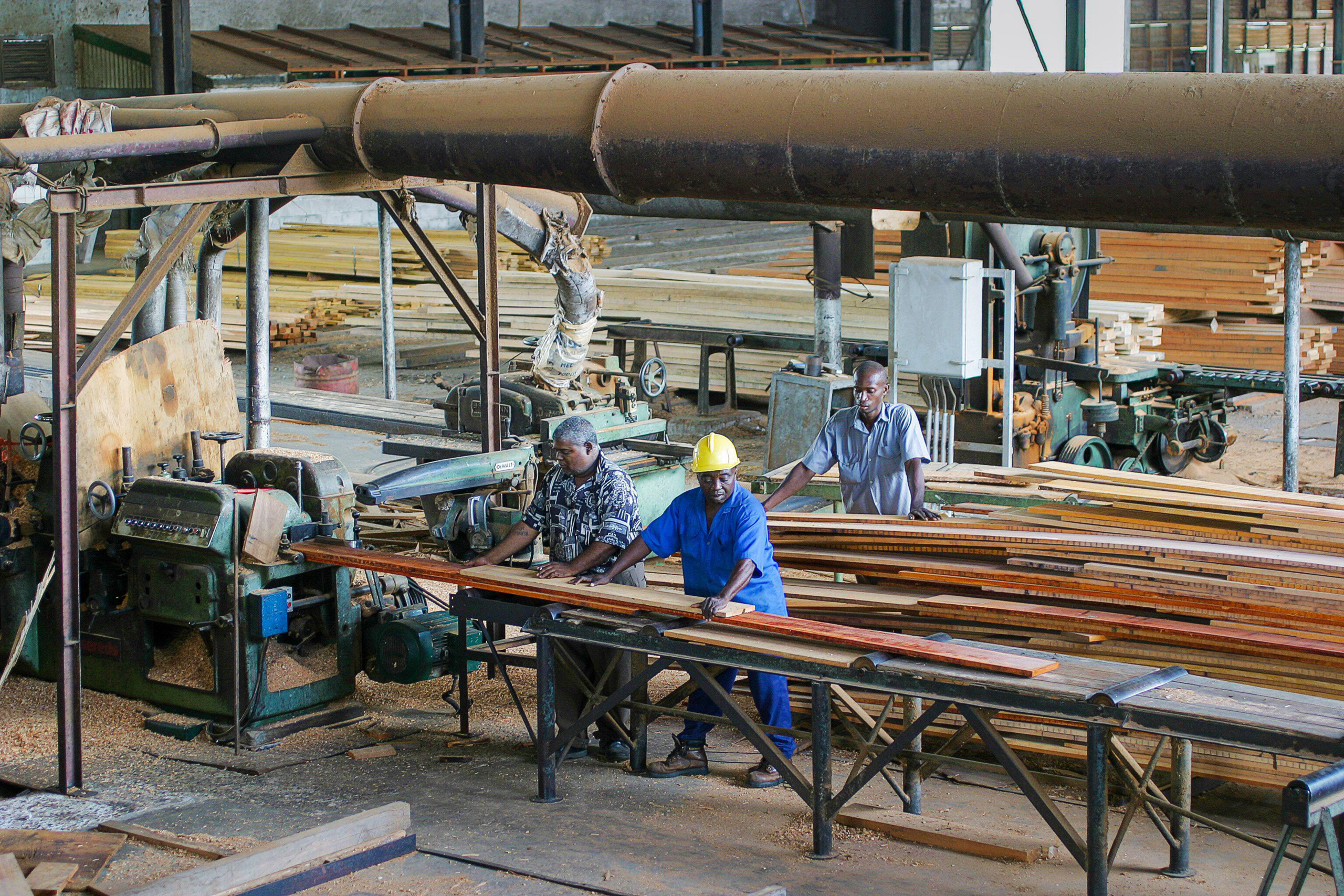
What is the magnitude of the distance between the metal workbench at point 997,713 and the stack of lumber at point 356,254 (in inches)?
517

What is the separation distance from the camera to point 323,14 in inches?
920

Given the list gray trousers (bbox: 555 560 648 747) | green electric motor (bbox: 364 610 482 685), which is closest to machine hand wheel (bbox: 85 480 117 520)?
green electric motor (bbox: 364 610 482 685)

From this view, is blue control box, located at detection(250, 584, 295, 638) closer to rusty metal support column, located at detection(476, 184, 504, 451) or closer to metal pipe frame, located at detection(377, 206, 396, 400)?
rusty metal support column, located at detection(476, 184, 504, 451)

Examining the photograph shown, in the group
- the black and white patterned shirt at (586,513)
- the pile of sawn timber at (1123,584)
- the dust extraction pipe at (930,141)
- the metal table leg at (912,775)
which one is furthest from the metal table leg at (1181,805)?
the black and white patterned shirt at (586,513)

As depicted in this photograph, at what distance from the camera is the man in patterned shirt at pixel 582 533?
6492mm

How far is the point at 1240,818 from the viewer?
6055mm

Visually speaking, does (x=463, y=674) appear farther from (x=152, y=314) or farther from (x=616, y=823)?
(x=152, y=314)

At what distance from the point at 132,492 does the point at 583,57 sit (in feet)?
52.7

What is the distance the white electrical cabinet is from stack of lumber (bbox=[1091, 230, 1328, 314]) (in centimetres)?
512

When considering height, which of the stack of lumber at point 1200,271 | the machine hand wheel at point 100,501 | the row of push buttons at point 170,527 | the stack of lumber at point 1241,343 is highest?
the stack of lumber at point 1200,271

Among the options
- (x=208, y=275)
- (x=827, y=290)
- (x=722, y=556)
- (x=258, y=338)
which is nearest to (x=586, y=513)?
(x=722, y=556)

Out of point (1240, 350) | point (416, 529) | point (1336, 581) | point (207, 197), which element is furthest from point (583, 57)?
point (1336, 581)

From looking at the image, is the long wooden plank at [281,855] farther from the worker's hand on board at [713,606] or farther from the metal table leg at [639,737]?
the worker's hand on board at [713,606]

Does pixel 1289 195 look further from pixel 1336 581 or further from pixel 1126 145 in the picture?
pixel 1336 581
